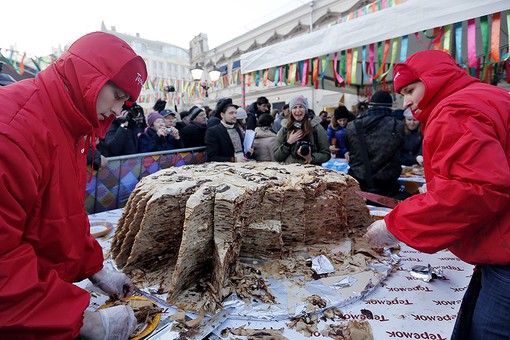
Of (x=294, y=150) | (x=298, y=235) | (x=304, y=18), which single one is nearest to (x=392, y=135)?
(x=294, y=150)

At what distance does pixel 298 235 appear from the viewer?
2088mm

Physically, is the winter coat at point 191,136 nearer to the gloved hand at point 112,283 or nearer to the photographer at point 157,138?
the photographer at point 157,138

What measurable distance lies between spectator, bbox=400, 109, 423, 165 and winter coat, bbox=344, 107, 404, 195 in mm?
1399

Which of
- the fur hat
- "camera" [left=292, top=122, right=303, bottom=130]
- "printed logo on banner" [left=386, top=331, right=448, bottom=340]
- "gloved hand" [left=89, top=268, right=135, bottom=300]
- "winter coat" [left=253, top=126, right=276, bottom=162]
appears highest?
the fur hat

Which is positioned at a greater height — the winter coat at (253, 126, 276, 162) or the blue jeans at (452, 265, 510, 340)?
the winter coat at (253, 126, 276, 162)

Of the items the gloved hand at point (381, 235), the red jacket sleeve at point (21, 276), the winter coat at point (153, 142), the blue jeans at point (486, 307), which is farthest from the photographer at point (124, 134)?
the blue jeans at point (486, 307)

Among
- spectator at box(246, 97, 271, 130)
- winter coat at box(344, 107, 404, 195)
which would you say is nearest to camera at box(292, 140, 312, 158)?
winter coat at box(344, 107, 404, 195)

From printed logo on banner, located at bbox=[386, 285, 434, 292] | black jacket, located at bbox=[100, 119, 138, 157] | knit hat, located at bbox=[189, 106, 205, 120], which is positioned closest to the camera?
printed logo on banner, located at bbox=[386, 285, 434, 292]

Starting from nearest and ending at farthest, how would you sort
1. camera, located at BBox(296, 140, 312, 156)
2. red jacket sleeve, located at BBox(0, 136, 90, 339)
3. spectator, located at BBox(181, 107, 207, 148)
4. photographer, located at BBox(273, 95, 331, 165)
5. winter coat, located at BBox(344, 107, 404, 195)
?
red jacket sleeve, located at BBox(0, 136, 90, 339) → winter coat, located at BBox(344, 107, 404, 195) → camera, located at BBox(296, 140, 312, 156) → photographer, located at BBox(273, 95, 331, 165) → spectator, located at BBox(181, 107, 207, 148)

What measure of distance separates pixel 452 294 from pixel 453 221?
855 millimetres

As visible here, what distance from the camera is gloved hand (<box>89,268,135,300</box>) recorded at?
1.40 meters

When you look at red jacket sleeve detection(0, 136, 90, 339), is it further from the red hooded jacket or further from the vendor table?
the red hooded jacket

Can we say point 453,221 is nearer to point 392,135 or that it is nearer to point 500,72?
point 392,135

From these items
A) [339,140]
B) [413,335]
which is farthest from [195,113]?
[413,335]
